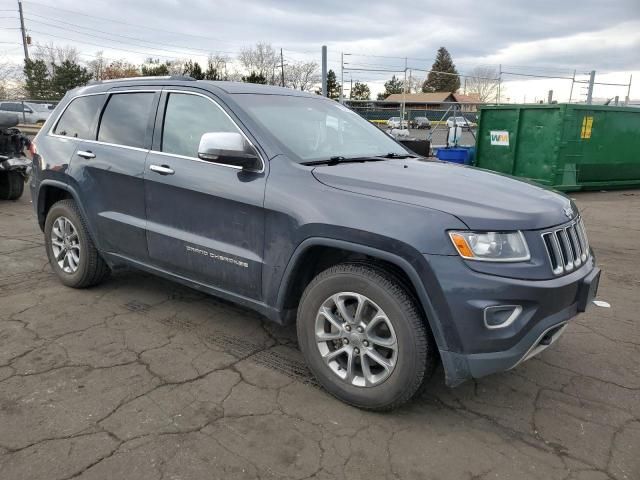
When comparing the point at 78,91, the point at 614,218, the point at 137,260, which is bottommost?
the point at 614,218

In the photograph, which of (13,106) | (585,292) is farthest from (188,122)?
(13,106)

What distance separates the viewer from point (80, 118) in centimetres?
450

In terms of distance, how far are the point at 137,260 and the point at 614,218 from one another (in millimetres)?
7867

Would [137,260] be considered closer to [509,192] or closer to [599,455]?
[509,192]

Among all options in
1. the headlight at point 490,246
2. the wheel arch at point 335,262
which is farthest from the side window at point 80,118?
the headlight at point 490,246

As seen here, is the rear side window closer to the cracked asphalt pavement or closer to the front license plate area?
the cracked asphalt pavement

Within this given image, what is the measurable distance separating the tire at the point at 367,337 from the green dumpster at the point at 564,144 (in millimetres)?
9317

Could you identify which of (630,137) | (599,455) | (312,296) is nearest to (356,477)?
(312,296)

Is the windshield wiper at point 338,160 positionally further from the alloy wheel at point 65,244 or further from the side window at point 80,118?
the alloy wheel at point 65,244

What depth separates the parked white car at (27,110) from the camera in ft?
83.9

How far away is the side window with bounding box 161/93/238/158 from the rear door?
19cm

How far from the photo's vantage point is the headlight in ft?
8.18

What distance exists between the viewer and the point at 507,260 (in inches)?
98.7

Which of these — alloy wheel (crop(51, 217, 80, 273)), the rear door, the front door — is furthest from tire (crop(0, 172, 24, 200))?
the front door
